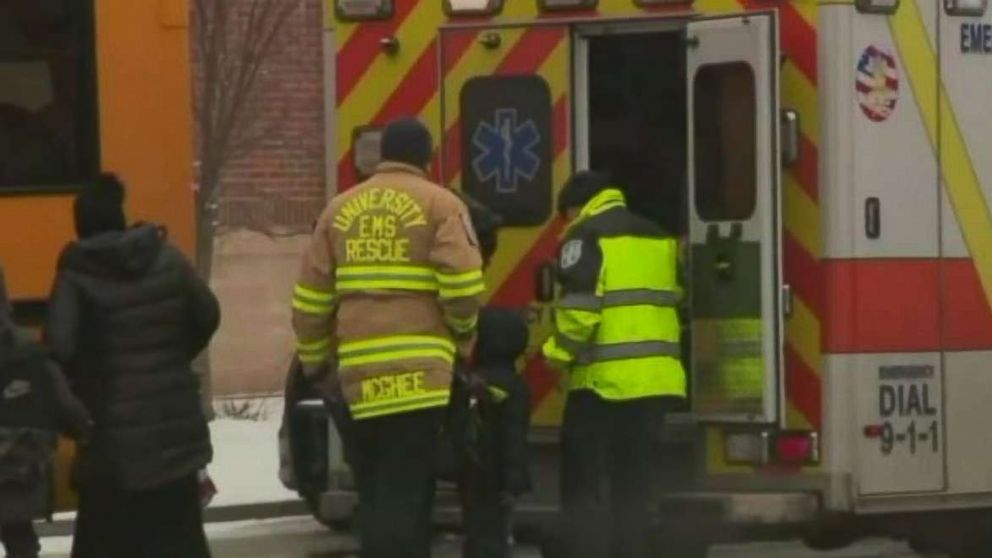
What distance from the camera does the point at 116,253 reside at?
9625 millimetres

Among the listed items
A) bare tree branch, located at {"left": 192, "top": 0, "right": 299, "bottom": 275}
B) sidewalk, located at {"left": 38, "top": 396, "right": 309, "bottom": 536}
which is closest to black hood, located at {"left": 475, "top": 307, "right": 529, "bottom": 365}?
sidewalk, located at {"left": 38, "top": 396, "right": 309, "bottom": 536}

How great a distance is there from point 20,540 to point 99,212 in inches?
70.5

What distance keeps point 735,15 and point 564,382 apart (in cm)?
159

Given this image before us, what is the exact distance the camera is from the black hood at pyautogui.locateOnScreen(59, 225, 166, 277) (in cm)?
963

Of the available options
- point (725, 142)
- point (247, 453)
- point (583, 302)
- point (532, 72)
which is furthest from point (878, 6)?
point (247, 453)

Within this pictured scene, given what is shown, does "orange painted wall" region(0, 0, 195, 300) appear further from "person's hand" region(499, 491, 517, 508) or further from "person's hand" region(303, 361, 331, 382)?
"person's hand" region(303, 361, 331, 382)

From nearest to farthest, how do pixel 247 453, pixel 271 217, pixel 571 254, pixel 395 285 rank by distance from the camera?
pixel 395 285
pixel 571 254
pixel 247 453
pixel 271 217

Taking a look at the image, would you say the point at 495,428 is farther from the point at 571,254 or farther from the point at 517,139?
the point at 517,139

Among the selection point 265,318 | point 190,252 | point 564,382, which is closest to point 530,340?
point 564,382

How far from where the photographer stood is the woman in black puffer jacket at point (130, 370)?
963 centimetres

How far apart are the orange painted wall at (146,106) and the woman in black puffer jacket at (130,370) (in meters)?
3.07

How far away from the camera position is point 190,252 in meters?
13.6

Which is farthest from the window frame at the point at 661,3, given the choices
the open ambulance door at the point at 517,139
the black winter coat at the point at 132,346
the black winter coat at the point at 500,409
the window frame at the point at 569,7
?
the black winter coat at the point at 132,346

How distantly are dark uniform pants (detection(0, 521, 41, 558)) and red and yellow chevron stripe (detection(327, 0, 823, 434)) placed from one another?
1.99m
